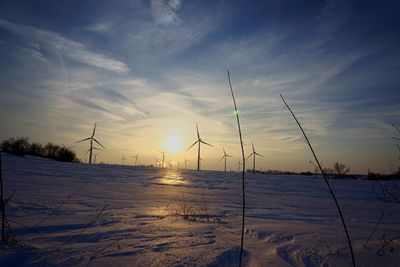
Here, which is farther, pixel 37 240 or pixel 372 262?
pixel 37 240

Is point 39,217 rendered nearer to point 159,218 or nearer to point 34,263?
point 159,218

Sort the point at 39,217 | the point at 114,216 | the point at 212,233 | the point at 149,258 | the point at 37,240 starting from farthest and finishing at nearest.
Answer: the point at 114,216 < the point at 39,217 < the point at 212,233 < the point at 37,240 < the point at 149,258

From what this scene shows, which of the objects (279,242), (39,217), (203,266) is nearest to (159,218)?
(39,217)

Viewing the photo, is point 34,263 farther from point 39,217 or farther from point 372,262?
point 372,262

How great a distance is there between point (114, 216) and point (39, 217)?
1014 millimetres

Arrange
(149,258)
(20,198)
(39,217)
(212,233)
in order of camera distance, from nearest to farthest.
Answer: (149,258)
(212,233)
(39,217)
(20,198)

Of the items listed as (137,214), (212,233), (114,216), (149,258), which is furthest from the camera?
(137,214)

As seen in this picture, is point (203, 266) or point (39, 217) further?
point (39, 217)

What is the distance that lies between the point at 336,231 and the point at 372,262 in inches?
60.7

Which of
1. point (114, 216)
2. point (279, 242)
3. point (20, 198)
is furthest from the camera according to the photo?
→ point (20, 198)

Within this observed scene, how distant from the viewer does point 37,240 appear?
9.45 ft

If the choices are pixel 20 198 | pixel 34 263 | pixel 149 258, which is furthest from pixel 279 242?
pixel 20 198

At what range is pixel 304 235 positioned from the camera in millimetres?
3742

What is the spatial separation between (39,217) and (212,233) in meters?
2.44
